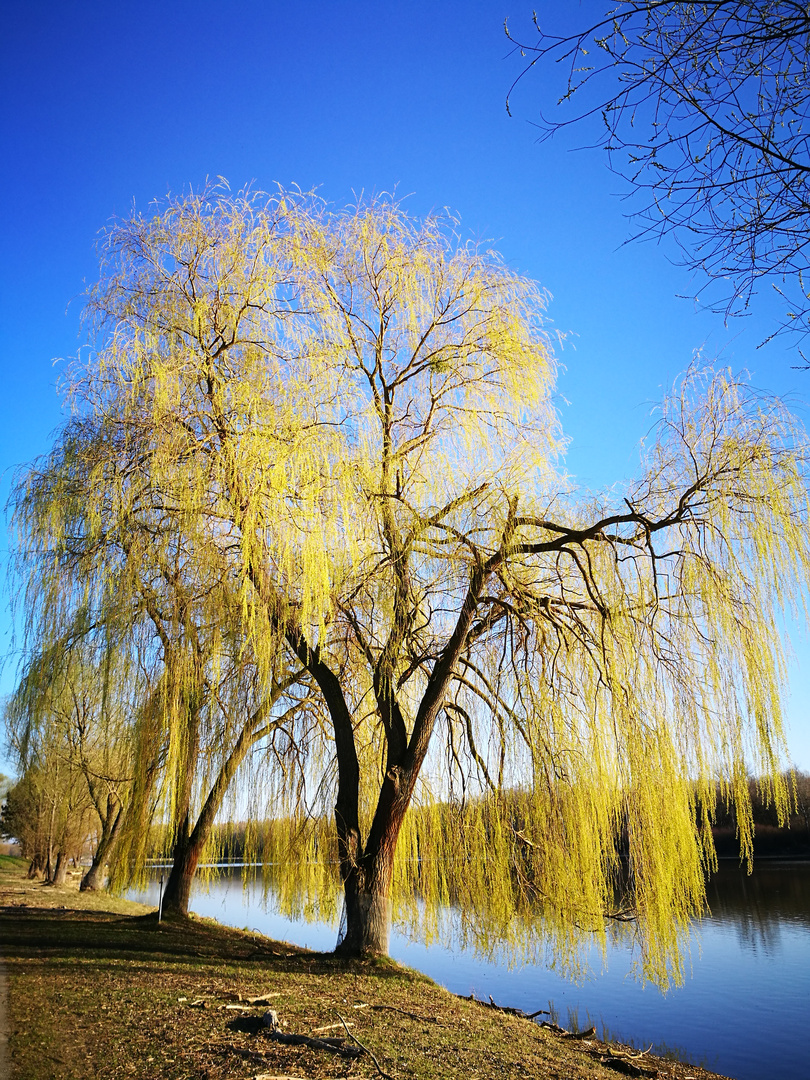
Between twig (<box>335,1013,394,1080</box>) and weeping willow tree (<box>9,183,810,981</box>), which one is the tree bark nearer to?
weeping willow tree (<box>9,183,810,981</box>)

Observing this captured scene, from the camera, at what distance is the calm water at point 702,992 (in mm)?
7586

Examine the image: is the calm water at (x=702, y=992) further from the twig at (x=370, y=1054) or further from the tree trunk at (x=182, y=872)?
the twig at (x=370, y=1054)

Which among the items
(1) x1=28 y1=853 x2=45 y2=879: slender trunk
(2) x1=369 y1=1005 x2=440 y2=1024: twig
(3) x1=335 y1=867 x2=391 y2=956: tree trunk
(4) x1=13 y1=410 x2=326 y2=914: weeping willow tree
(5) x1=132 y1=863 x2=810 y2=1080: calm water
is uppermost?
(4) x1=13 y1=410 x2=326 y2=914: weeping willow tree

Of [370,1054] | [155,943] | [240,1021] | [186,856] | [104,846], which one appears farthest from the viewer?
[104,846]

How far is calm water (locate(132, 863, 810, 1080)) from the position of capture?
7586 mm

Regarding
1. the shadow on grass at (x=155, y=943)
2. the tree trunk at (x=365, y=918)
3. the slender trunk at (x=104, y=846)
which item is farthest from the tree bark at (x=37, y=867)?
the tree trunk at (x=365, y=918)

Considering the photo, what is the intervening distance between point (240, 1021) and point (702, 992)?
8102 mm

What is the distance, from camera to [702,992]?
9844 mm

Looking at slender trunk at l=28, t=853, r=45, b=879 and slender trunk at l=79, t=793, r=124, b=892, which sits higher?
slender trunk at l=79, t=793, r=124, b=892

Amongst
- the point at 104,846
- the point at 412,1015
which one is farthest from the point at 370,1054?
the point at 104,846

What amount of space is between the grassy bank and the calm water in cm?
166

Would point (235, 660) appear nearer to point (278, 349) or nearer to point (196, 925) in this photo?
point (278, 349)

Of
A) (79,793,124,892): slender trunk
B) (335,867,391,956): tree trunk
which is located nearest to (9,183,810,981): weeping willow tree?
(335,867,391,956): tree trunk

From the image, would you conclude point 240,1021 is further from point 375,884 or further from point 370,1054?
point 375,884
